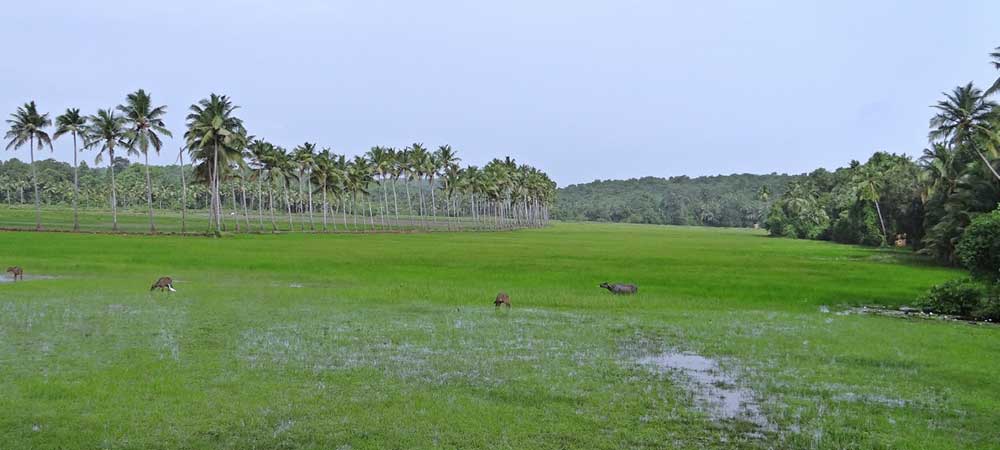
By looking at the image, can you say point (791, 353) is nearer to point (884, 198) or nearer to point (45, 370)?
point (45, 370)

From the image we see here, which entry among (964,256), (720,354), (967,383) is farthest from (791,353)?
(964,256)

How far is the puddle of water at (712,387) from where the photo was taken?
42.5 feet

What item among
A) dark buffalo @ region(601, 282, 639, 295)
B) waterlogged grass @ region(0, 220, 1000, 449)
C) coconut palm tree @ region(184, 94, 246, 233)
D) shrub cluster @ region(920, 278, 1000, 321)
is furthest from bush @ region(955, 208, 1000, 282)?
coconut palm tree @ region(184, 94, 246, 233)

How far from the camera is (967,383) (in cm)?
1597

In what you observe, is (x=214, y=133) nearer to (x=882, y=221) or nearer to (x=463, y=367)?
(x=463, y=367)

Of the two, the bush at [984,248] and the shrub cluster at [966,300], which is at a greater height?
the bush at [984,248]

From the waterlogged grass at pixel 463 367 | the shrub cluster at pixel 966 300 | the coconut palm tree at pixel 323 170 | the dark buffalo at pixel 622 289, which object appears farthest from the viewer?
the coconut palm tree at pixel 323 170

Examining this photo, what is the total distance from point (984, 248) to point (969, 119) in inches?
1272

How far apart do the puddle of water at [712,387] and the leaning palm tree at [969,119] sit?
164 ft

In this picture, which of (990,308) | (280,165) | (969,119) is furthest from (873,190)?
(280,165)

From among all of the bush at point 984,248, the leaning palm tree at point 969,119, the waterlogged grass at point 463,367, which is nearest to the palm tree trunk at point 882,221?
the leaning palm tree at point 969,119

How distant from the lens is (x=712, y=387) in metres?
15.1

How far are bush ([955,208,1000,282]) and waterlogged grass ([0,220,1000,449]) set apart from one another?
4.18m

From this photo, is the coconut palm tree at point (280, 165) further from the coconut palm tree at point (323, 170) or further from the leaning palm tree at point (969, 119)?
the leaning palm tree at point (969, 119)
